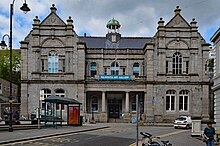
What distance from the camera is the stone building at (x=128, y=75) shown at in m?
49.9

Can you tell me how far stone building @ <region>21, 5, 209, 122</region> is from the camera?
49.9 meters

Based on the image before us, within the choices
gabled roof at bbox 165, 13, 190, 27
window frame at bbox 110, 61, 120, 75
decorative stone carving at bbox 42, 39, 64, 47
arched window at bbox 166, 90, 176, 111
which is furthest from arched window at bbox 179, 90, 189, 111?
decorative stone carving at bbox 42, 39, 64, 47

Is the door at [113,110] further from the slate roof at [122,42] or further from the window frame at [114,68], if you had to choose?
the slate roof at [122,42]

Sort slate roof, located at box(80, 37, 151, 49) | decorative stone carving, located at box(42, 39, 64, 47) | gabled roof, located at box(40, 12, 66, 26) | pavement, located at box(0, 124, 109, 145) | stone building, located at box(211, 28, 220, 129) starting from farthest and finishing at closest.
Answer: slate roof, located at box(80, 37, 151, 49) < gabled roof, located at box(40, 12, 66, 26) < decorative stone carving, located at box(42, 39, 64, 47) < stone building, located at box(211, 28, 220, 129) < pavement, located at box(0, 124, 109, 145)

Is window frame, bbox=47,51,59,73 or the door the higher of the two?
window frame, bbox=47,51,59,73

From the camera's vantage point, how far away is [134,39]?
59.9 meters

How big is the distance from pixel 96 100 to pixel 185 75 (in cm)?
1373

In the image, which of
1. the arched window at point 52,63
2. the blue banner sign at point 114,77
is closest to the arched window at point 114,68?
the blue banner sign at point 114,77

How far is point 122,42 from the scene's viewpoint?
59.2 metres

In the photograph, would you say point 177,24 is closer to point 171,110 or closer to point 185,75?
point 185,75

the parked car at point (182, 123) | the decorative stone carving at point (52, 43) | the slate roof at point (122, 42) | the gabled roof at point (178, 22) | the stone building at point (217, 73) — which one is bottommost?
the parked car at point (182, 123)

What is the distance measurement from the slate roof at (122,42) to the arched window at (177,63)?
24.8 ft

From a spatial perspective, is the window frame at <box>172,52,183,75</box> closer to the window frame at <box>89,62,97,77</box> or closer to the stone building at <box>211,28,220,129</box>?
the window frame at <box>89,62,97,77</box>

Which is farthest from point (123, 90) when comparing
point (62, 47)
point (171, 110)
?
point (62, 47)
